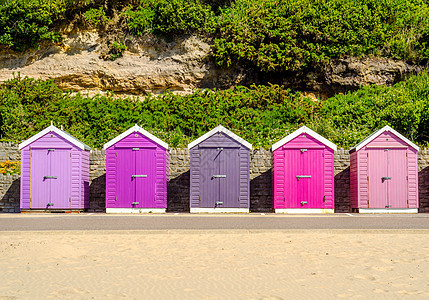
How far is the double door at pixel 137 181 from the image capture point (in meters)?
16.2

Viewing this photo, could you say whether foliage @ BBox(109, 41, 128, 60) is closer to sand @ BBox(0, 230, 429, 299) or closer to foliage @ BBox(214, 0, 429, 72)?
foliage @ BBox(214, 0, 429, 72)

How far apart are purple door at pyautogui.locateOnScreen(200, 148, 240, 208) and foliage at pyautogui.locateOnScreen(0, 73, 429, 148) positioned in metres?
5.00

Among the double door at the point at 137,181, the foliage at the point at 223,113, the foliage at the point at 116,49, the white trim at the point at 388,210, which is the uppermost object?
the foliage at the point at 116,49

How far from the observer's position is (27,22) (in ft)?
91.8

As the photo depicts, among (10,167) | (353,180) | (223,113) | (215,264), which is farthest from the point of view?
(223,113)

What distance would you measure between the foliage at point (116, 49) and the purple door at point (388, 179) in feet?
50.2

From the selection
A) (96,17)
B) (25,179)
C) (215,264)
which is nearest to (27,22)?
(96,17)

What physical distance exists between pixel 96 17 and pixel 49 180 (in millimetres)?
14236

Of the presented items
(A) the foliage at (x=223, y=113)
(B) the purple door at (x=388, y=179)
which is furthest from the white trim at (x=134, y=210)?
(B) the purple door at (x=388, y=179)

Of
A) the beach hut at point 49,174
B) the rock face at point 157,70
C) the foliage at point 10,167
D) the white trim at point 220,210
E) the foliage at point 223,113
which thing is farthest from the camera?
the rock face at point 157,70

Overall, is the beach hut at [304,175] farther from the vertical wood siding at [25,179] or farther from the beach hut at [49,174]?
the vertical wood siding at [25,179]

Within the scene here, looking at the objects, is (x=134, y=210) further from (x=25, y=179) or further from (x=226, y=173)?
(x=25, y=179)

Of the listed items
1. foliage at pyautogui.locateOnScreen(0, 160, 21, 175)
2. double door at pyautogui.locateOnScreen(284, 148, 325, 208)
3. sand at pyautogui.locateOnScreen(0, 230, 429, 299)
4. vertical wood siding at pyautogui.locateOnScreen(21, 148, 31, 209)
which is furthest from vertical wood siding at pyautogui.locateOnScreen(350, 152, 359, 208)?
foliage at pyautogui.locateOnScreen(0, 160, 21, 175)

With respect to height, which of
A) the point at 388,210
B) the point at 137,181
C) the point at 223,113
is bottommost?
the point at 388,210
